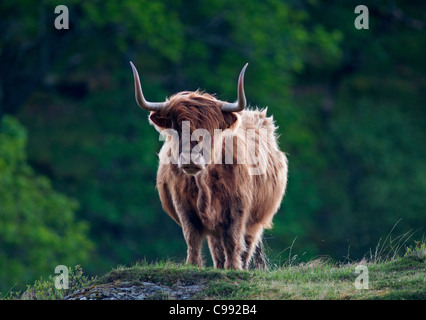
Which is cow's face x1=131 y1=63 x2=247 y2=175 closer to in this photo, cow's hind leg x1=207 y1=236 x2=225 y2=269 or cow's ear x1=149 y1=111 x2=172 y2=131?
cow's ear x1=149 y1=111 x2=172 y2=131

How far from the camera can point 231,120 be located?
7520mm

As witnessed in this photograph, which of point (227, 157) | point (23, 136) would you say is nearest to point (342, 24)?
point (23, 136)

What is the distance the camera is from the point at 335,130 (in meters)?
21.9

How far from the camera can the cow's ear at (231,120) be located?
7.51 meters

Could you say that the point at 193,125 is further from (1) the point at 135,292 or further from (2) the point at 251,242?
(2) the point at 251,242

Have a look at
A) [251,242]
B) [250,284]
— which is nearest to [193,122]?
[250,284]

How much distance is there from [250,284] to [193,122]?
169 centimetres

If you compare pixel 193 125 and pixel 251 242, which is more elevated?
pixel 193 125

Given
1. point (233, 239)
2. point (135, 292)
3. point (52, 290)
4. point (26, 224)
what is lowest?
point (26, 224)

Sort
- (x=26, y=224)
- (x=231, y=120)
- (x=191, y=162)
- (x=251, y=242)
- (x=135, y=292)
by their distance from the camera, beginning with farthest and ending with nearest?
(x=26, y=224) < (x=251, y=242) < (x=231, y=120) < (x=191, y=162) < (x=135, y=292)

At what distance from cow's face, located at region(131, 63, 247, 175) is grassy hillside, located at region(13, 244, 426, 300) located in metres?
1.01

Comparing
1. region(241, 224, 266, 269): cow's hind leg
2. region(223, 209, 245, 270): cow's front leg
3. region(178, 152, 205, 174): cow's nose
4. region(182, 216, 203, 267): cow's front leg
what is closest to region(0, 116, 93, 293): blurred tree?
region(241, 224, 266, 269): cow's hind leg

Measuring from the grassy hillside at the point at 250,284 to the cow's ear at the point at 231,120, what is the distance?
145 centimetres

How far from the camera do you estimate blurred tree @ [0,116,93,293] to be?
15766mm
